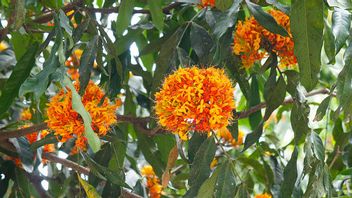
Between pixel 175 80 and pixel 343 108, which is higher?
pixel 175 80

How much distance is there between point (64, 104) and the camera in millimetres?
1287

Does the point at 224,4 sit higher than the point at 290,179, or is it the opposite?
the point at 224,4

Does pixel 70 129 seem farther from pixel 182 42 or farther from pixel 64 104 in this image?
pixel 182 42

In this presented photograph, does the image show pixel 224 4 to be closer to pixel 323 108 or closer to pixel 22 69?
pixel 323 108

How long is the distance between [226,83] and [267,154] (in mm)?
706

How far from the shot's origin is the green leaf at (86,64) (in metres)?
1.38

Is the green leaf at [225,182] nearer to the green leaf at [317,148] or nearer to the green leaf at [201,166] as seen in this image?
the green leaf at [201,166]

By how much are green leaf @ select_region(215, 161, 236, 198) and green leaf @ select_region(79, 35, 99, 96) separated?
0.35m

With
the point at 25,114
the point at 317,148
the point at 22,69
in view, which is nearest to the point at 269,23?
the point at 317,148

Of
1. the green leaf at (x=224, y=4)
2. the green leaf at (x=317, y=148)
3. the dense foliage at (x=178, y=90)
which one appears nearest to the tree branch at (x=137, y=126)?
the dense foliage at (x=178, y=90)

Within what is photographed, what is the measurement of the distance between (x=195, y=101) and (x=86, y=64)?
1.09 ft

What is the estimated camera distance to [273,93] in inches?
58.7

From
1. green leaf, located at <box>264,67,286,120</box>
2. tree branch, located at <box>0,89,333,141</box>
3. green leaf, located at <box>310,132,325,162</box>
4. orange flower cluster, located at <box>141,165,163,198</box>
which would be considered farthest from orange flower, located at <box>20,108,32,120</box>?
green leaf, located at <box>310,132,325,162</box>

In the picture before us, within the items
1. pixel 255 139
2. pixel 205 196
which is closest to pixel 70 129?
pixel 205 196
